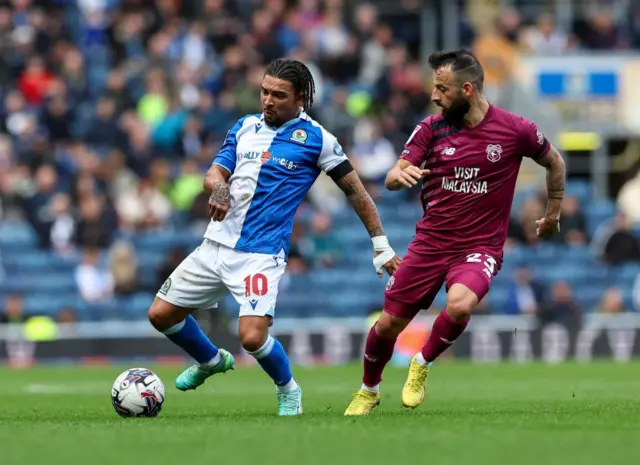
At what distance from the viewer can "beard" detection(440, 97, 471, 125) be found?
34.4ft

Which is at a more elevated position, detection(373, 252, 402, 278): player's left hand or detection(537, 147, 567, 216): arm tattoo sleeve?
detection(537, 147, 567, 216): arm tattoo sleeve

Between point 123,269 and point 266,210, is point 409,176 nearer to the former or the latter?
point 266,210

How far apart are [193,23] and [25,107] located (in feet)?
11.6

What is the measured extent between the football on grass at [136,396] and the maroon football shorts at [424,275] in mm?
1702

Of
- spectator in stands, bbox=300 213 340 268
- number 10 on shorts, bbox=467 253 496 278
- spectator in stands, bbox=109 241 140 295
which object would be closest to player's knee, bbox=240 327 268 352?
number 10 on shorts, bbox=467 253 496 278

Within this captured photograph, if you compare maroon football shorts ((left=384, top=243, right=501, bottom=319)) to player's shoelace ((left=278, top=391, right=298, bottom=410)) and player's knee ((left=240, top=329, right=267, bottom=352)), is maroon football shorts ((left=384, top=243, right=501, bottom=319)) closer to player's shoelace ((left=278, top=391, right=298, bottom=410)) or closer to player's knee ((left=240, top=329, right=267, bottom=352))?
player's shoelace ((left=278, top=391, right=298, bottom=410))

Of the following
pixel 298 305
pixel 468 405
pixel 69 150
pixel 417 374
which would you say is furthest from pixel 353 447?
pixel 69 150

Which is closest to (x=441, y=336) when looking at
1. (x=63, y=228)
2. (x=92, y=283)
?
(x=92, y=283)

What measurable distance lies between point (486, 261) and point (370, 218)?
844mm

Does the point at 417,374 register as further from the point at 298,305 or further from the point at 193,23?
the point at 193,23

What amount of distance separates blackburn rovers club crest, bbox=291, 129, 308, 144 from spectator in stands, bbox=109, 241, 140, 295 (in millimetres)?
12854

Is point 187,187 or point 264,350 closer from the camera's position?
point 264,350

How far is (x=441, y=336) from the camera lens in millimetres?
10281

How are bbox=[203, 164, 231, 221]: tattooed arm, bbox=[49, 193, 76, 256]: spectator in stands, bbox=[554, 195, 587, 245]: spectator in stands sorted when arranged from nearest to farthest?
bbox=[203, 164, 231, 221]: tattooed arm < bbox=[49, 193, 76, 256]: spectator in stands < bbox=[554, 195, 587, 245]: spectator in stands
